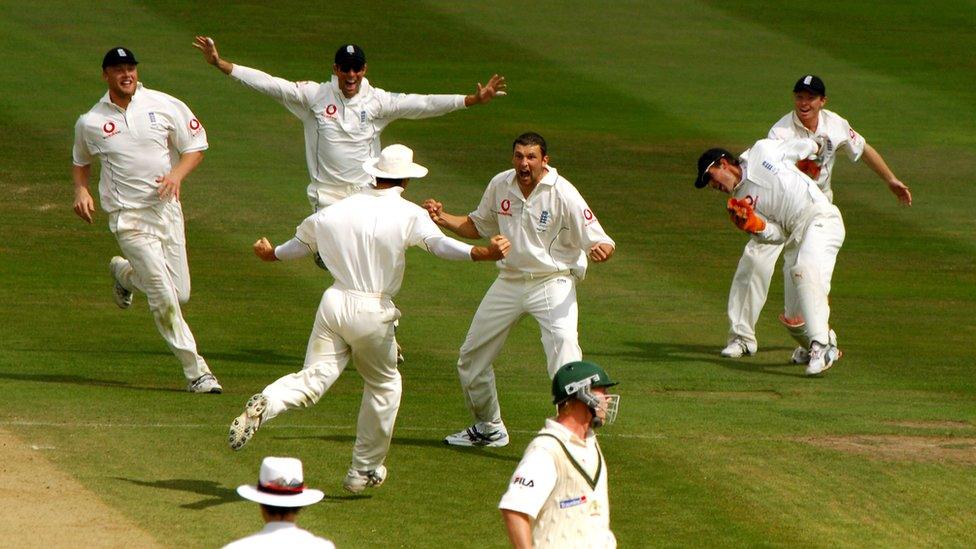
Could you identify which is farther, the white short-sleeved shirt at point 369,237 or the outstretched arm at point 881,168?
the outstretched arm at point 881,168

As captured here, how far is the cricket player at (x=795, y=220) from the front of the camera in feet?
43.7

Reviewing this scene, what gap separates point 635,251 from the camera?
17.5 meters

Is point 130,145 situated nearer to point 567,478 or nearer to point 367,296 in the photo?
point 367,296

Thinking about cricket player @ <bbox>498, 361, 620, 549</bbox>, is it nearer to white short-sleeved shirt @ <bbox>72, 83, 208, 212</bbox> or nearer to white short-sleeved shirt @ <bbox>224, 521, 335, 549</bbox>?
white short-sleeved shirt @ <bbox>224, 521, 335, 549</bbox>

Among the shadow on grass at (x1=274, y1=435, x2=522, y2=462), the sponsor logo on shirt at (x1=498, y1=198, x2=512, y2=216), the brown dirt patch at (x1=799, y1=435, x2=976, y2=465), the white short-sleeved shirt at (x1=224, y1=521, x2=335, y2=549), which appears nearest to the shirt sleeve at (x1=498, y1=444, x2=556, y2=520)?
the white short-sleeved shirt at (x1=224, y1=521, x2=335, y2=549)

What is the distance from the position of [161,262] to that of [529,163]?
3.09 meters

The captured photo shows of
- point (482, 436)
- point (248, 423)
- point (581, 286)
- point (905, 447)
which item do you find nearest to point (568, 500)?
point (248, 423)

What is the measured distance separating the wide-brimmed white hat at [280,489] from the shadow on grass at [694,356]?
25.4 feet

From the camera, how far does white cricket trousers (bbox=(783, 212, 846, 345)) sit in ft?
43.9

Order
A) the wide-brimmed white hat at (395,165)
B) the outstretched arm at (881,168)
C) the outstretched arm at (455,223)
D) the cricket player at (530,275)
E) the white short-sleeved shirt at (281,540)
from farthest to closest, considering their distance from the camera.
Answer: the outstretched arm at (881,168) → the outstretched arm at (455,223) → the cricket player at (530,275) → the wide-brimmed white hat at (395,165) → the white short-sleeved shirt at (281,540)

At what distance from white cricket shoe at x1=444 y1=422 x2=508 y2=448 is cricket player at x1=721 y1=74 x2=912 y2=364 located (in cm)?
351

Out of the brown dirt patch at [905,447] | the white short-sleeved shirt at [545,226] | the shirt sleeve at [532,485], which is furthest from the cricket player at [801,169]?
the shirt sleeve at [532,485]

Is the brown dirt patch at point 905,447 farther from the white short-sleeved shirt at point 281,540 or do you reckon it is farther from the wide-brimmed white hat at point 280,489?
the white short-sleeved shirt at point 281,540

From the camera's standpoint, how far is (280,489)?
20.1ft
